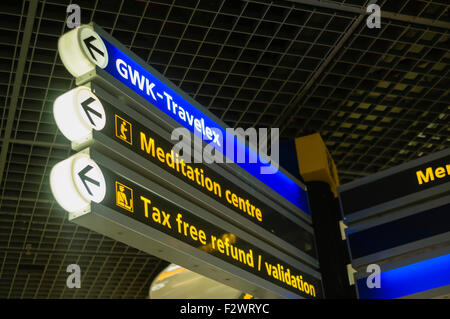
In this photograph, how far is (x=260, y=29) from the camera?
4.24 meters

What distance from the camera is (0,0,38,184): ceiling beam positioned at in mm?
3836

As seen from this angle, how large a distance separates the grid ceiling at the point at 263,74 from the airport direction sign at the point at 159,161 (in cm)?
106

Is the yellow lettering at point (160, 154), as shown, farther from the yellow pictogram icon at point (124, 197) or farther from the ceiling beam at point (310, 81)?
the ceiling beam at point (310, 81)

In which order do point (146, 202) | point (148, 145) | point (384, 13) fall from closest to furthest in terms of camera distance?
point (146, 202) < point (148, 145) < point (384, 13)

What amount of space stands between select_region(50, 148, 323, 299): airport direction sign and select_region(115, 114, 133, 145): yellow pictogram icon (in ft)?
0.48

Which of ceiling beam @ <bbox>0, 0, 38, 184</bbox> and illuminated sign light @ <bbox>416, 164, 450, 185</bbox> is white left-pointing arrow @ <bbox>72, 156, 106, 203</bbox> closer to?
ceiling beam @ <bbox>0, 0, 38, 184</bbox>

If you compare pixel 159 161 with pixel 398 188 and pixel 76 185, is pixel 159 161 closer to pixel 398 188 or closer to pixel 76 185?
pixel 76 185

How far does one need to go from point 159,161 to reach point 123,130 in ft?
0.85

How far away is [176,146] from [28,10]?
52.7 inches

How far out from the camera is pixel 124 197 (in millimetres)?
2744

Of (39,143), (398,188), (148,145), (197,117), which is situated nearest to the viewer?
(148,145)

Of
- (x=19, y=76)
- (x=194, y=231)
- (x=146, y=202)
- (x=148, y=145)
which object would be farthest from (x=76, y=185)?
(x=19, y=76)

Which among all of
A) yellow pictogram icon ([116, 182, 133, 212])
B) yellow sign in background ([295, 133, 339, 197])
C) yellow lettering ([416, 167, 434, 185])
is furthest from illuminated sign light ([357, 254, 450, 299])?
yellow pictogram icon ([116, 182, 133, 212])

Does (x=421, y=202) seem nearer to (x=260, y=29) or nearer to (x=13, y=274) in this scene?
(x=260, y=29)
